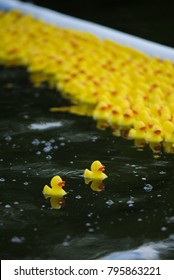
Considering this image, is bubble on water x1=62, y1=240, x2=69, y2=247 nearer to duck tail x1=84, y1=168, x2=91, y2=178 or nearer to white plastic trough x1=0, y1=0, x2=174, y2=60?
duck tail x1=84, y1=168, x2=91, y2=178

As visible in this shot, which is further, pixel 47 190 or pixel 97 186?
pixel 97 186

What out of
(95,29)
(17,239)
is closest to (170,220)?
(17,239)

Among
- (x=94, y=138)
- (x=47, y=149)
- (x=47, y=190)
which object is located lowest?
(x=47, y=190)

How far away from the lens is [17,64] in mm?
7445

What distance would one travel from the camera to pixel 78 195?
411cm

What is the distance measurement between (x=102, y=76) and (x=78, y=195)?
236cm

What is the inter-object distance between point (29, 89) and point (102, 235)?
124 inches

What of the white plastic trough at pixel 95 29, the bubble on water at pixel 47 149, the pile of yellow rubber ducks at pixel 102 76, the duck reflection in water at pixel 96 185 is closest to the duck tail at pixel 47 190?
the duck reflection in water at pixel 96 185

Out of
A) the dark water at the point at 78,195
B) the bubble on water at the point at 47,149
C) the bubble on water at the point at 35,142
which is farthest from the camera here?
the bubble on water at the point at 35,142

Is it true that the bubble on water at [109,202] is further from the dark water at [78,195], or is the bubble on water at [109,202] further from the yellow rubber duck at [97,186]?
the yellow rubber duck at [97,186]

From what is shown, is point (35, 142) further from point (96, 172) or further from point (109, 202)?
point (109, 202)

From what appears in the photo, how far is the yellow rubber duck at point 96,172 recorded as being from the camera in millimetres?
4270

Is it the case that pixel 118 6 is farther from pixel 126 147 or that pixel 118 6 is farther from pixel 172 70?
pixel 126 147

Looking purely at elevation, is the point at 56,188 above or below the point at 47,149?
below
